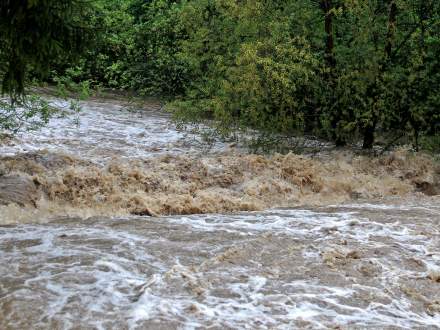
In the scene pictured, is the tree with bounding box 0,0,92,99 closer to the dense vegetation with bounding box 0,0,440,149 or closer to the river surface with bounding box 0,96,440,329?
the river surface with bounding box 0,96,440,329

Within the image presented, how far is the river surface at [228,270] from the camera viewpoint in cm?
563

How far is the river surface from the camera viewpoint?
5.63 metres

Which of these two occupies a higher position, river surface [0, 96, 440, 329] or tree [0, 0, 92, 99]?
tree [0, 0, 92, 99]

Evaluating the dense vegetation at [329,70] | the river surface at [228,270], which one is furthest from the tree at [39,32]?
the dense vegetation at [329,70]

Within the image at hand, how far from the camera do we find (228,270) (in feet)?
22.0

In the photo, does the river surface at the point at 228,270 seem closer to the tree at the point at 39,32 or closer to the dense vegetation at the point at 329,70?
the tree at the point at 39,32

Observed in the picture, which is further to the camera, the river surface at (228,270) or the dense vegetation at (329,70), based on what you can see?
the dense vegetation at (329,70)

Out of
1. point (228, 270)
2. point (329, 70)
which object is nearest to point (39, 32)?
point (228, 270)

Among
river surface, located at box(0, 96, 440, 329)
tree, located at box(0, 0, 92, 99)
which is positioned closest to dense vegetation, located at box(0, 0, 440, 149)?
river surface, located at box(0, 96, 440, 329)

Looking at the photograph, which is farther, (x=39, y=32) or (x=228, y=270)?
(x=228, y=270)

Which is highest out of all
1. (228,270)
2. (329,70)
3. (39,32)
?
(39,32)

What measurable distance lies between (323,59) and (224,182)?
3981 mm

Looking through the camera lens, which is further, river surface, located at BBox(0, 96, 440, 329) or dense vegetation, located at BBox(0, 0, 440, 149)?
dense vegetation, located at BBox(0, 0, 440, 149)

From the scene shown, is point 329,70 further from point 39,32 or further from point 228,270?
point 39,32
